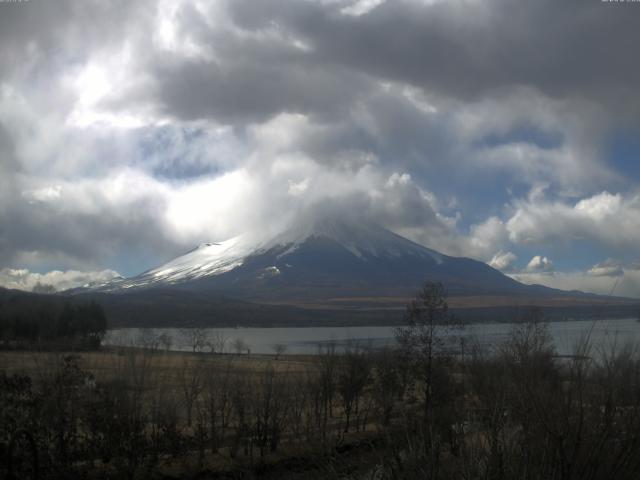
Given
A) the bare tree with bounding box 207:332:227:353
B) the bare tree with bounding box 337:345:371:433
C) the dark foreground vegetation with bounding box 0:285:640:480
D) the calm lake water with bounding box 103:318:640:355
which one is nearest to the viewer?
the dark foreground vegetation with bounding box 0:285:640:480

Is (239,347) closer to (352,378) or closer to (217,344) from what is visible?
(217,344)

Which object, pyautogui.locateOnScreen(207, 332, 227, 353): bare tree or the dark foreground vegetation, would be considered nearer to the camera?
the dark foreground vegetation

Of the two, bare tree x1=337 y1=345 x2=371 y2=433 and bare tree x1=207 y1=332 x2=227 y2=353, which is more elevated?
bare tree x1=337 y1=345 x2=371 y2=433

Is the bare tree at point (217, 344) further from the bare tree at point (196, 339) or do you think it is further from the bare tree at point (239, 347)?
the bare tree at point (239, 347)

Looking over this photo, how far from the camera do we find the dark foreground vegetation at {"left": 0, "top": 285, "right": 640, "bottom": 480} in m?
7.18

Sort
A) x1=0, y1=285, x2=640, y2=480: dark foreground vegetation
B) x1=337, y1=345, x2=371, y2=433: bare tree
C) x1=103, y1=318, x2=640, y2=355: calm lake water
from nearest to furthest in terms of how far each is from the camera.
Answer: x1=0, y1=285, x2=640, y2=480: dark foreground vegetation → x1=103, y1=318, x2=640, y2=355: calm lake water → x1=337, y1=345, x2=371, y2=433: bare tree

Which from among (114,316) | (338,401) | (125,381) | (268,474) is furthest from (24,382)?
(114,316)

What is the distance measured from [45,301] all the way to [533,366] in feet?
288

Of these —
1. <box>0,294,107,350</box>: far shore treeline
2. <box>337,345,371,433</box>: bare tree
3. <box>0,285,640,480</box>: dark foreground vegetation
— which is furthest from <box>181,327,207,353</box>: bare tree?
<box>0,285,640,480</box>: dark foreground vegetation

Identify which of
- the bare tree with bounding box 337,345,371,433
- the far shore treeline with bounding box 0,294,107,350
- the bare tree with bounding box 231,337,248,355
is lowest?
the bare tree with bounding box 231,337,248,355

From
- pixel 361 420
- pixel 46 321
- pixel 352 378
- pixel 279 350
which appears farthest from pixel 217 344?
pixel 352 378

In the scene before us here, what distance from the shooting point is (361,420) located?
117 ft

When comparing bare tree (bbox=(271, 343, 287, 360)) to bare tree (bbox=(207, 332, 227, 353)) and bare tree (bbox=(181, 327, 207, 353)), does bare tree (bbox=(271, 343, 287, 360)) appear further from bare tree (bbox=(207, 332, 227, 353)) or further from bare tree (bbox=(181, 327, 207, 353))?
bare tree (bbox=(181, 327, 207, 353))

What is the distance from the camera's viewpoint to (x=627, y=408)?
26.4 feet
